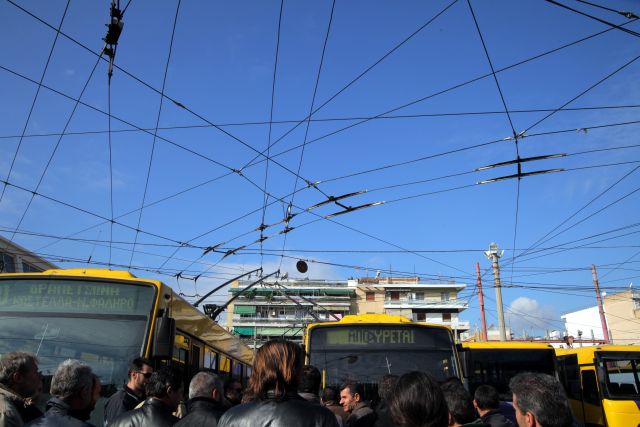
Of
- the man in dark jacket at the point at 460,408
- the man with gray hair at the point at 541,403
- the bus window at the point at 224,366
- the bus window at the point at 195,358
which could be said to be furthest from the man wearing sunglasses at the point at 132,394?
the bus window at the point at 224,366

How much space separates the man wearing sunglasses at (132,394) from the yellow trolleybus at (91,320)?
2.78 ft

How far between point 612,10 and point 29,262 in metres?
31.8

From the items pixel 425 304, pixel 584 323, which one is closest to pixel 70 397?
pixel 425 304

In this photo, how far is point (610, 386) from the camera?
1255cm

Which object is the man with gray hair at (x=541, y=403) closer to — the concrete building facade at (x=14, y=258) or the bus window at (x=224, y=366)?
the bus window at (x=224, y=366)

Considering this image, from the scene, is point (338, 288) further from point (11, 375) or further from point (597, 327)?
point (11, 375)

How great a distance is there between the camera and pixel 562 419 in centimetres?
278

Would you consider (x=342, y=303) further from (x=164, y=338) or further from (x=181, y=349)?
(x=164, y=338)

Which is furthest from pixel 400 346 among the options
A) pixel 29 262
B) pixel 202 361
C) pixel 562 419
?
pixel 29 262

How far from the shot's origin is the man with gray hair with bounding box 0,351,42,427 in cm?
334

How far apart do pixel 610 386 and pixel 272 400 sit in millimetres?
12653

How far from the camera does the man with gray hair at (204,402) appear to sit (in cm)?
368

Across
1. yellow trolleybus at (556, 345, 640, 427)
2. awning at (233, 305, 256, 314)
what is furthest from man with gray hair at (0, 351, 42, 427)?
awning at (233, 305, 256, 314)

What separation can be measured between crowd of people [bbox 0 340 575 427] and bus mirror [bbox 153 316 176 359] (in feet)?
7.34
